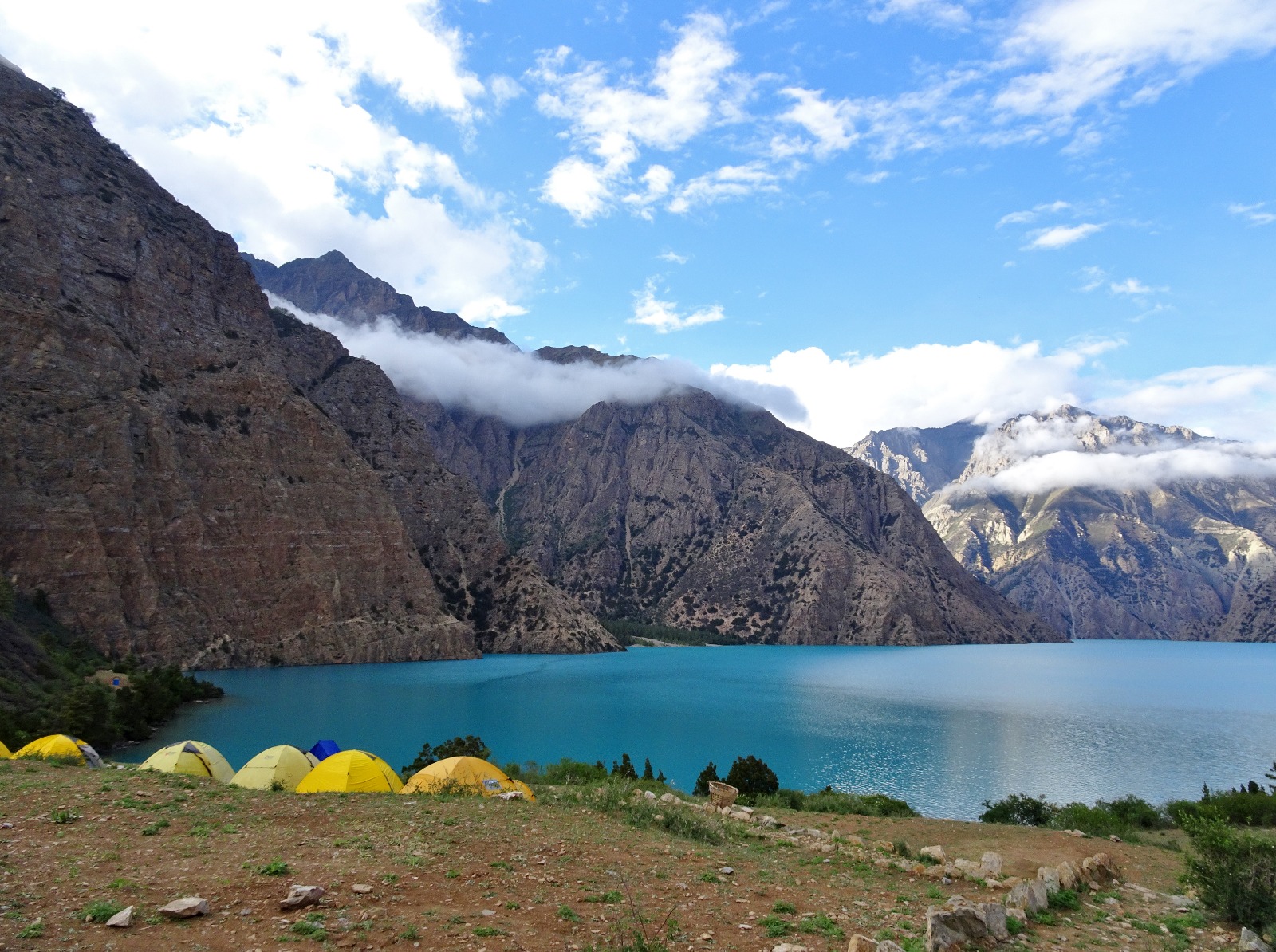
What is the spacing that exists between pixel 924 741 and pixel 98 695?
53.1 meters

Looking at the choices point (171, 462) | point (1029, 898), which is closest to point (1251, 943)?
point (1029, 898)

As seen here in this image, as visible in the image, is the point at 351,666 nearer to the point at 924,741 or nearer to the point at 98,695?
the point at 98,695

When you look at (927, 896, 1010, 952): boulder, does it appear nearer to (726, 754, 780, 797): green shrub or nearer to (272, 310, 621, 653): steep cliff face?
(726, 754, 780, 797): green shrub

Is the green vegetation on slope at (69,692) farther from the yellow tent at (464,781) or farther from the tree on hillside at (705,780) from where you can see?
the tree on hillside at (705,780)

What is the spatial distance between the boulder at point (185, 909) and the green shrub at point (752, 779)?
80.9ft

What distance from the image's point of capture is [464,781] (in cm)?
2080

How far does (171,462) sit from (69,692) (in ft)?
201

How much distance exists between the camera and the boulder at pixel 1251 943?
1018 cm

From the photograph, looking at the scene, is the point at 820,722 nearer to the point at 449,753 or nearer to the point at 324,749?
the point at 449,753

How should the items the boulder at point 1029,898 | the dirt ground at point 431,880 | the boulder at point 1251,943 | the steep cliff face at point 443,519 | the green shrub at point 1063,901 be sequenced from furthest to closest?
the steep cliff face at point 443,519 < the green shrub at point 1063,901 < the boulder at point 1029,898 < the boulder at point 1251,943 < the dirt ground at point 431,880

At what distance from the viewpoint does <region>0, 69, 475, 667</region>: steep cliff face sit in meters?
78.0

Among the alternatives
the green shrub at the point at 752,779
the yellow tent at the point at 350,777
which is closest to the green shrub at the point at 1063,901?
the yellow tent at the point at 350,777

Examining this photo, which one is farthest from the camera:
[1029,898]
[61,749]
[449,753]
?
[449,753]

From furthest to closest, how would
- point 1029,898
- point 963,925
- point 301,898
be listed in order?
point 1029,898 < point 963,925 < point 301,898
